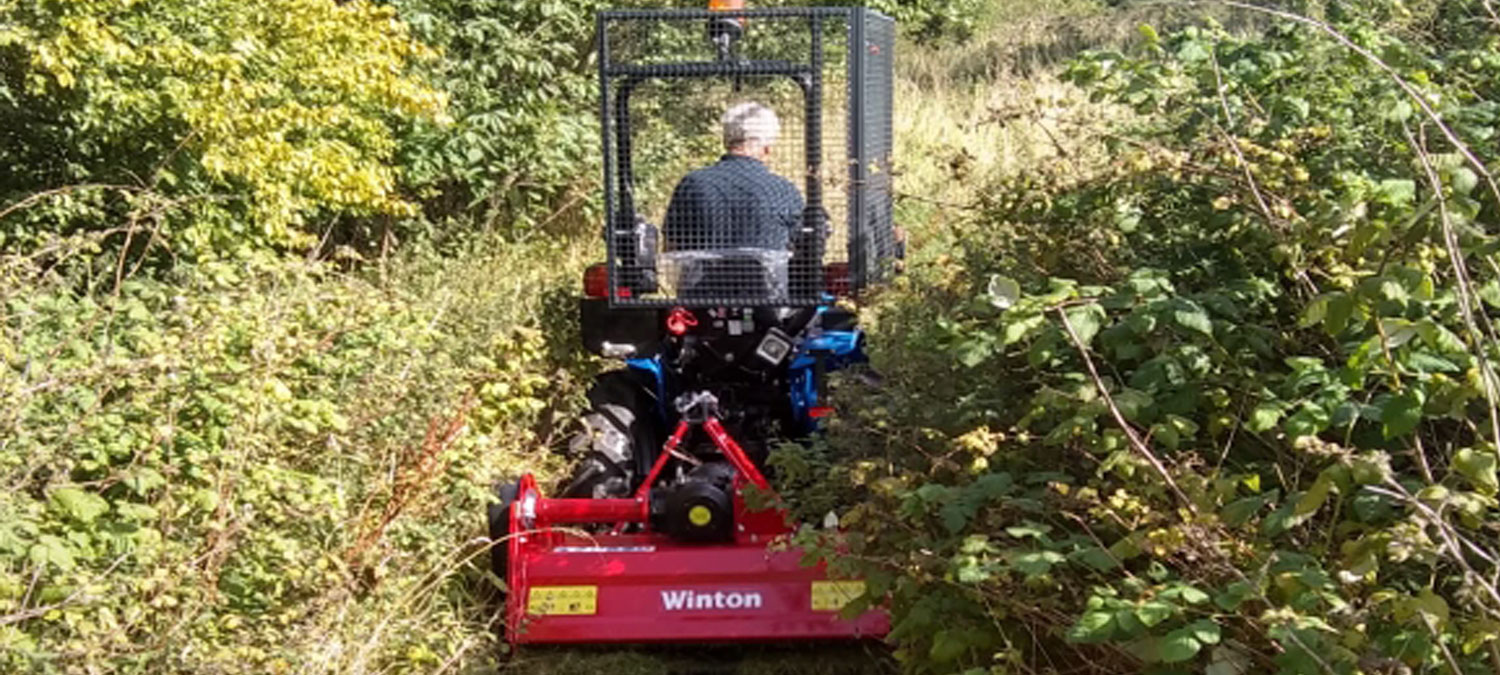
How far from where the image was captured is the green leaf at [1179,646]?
122 inches

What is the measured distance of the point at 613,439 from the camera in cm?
621

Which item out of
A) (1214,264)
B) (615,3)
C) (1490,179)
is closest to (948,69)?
(615,3)

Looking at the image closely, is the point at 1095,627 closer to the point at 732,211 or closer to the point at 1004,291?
the point at 1004,291

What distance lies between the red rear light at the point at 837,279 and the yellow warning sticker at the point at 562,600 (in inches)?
57.4

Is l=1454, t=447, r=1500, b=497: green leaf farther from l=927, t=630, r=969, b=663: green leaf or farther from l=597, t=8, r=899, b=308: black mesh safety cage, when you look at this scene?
l=597, t=8, r=899, b=308: black mesh safety cage

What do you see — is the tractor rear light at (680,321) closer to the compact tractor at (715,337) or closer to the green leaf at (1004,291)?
the compact tractor at (715,337)

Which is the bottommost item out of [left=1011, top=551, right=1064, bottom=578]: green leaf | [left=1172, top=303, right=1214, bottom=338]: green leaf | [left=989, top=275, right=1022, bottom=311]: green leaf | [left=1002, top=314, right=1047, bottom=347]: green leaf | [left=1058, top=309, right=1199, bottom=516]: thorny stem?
[left=1011, top=551, right=1064, bottom=578]: green leaf

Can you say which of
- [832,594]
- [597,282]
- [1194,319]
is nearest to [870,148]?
[597,282]

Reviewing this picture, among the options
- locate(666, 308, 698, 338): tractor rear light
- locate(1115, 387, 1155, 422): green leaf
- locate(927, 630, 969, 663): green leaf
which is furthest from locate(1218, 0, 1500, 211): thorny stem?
locate(666, 308, 698, 338): tractor rear light

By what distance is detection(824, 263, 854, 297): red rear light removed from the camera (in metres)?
6.10

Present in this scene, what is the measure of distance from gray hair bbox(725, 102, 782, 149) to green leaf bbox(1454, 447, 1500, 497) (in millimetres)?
3611

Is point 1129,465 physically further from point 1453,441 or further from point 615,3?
point 615,3

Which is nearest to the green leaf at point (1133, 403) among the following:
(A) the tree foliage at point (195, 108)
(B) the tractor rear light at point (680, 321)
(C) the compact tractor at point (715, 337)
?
(C) the compact tractor at point (715, 337)

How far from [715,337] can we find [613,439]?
0.55 m
